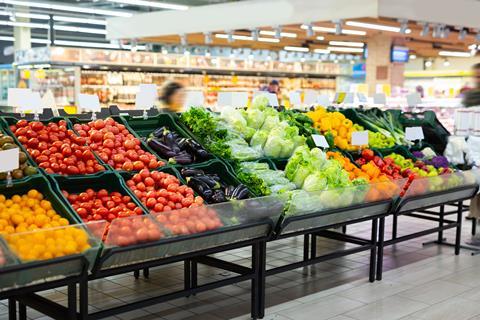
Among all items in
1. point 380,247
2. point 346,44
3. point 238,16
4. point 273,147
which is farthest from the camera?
point 346,44

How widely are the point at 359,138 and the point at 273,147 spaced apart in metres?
1.04

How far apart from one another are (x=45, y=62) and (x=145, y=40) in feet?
13.7

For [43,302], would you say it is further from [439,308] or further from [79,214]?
[439,308]

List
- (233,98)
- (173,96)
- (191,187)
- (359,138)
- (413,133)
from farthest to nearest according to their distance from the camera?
1. (173,96)
2. (413,133)
3. (233,98)
4. (359,138)
5. (191,187)

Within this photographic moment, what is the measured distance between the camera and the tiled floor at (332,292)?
14.9ft

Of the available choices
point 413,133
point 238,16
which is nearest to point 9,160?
point 413,133

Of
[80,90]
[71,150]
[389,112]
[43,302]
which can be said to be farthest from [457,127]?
[80,90]

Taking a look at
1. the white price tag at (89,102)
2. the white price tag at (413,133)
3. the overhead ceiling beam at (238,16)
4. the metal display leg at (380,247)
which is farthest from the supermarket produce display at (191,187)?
the overhead ceiling beam at (238,16)

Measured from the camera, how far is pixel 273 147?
5.52m

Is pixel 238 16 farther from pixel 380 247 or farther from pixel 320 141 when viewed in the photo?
pixel 380 247

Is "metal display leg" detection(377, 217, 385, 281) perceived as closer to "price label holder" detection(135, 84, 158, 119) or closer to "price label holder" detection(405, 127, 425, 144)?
"price label holder" detection(405, 127, 425, 144)

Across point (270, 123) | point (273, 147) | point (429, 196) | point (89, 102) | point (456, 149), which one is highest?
point (89, 102)

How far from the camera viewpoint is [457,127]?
733cm

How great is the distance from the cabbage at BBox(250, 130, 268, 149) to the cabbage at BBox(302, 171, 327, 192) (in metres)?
0.69
